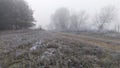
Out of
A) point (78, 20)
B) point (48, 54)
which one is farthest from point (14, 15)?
point (78, 20)

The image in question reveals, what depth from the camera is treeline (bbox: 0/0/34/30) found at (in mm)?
24781

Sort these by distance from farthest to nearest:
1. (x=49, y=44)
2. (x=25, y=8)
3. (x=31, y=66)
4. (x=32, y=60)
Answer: (x=25, y=8) → (x=49, y=44) → (x=32, y=60) → (x=31, y=66)

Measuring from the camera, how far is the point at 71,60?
8.05 metres

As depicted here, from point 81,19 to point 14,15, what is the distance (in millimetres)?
38588

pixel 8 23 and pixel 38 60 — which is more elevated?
pixel 8 23

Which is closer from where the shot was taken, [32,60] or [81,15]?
[32,60]

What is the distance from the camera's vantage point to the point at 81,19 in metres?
60.4

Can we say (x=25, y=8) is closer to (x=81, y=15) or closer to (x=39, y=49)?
(x=39, y=49)

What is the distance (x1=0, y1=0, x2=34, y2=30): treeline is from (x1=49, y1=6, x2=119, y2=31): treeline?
2450 centimetres

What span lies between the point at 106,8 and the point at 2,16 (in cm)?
3574

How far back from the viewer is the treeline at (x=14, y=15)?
24.8 m

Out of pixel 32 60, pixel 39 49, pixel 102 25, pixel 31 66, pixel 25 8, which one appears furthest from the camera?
pixel 102 25

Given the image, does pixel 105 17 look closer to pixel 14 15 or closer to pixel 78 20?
pixel 78 20

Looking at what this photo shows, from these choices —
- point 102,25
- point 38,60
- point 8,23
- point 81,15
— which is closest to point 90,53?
point 38,60
